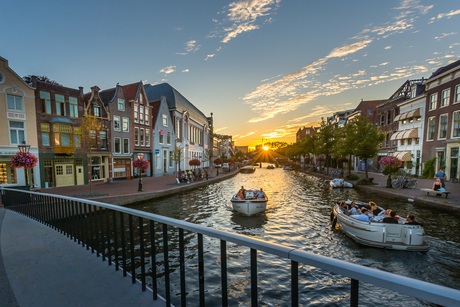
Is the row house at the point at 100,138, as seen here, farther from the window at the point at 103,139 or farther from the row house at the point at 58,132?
the row house at the point at 58,132

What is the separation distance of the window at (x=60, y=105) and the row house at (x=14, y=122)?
1.90 meters

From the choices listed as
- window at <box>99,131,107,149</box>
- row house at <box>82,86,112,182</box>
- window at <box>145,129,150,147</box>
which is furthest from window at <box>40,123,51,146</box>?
window at <box>145,129,150,147</box>

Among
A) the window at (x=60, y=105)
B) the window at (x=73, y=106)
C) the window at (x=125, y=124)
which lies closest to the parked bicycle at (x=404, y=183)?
the window at (x=125, y=124)

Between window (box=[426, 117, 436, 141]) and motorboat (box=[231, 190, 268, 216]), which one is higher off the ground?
window (box=[426, 117, 436, 141])

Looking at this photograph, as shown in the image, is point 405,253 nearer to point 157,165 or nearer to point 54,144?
point 54,144

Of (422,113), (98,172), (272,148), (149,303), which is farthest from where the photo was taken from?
(272,148)

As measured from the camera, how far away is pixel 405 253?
8.44 meters

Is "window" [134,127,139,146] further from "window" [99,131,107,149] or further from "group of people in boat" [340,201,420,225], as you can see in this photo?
"group of people in boat" [340,201,420,225]

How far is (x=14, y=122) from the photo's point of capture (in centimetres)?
1992

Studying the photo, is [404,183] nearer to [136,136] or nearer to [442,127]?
[442,127]

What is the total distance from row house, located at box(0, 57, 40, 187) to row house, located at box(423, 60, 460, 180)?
41.9m

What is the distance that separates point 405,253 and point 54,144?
28.4 meters

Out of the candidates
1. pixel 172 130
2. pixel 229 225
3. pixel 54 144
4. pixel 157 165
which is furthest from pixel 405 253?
pixel 172 130

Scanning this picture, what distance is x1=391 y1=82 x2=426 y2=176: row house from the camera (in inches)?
1182
